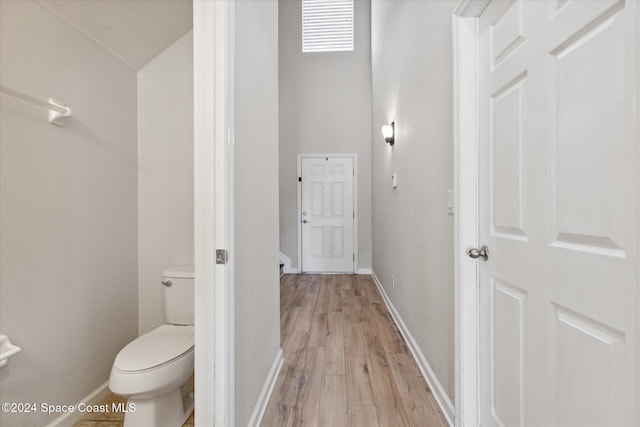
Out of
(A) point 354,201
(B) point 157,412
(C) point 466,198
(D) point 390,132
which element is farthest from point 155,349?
(A) point 354,201

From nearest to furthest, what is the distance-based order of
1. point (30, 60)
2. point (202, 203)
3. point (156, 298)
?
point (202, 203) → point (30, 60) → point (156, 298)

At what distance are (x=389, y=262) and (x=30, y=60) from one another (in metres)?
3.02

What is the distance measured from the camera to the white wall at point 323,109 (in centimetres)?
471

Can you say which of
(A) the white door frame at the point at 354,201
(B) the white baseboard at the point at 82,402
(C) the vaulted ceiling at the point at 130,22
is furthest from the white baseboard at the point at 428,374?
(C) the vaulted ceiling at the point at 130,22

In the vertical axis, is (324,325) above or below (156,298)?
below

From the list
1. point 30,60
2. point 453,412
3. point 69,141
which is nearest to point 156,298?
point 69,141

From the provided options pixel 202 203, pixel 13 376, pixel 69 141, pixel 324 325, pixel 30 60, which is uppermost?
pixel 30 60

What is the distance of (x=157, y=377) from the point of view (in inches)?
49.1

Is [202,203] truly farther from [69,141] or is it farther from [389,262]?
[389,262]

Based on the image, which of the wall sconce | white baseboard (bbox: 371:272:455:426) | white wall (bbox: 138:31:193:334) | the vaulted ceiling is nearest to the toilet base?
white wall (bbox: 138:31:193:334)

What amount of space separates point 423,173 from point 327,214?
298cm

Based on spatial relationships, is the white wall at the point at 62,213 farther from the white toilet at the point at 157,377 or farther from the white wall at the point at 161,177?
the white toilet at the point at 157,377

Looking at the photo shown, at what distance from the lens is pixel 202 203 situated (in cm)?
100

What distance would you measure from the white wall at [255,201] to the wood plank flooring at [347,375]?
0.22 m
